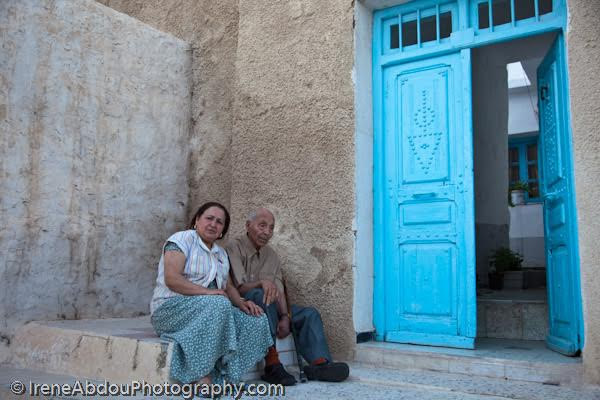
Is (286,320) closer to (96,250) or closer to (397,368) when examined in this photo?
(397,368)

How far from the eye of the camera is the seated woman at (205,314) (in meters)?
3.12

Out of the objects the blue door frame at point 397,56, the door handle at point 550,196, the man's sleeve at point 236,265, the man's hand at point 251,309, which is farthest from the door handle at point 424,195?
the man's hand at point 251,309

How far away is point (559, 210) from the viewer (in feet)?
12.1

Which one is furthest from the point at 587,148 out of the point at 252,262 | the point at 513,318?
the point at 252,262

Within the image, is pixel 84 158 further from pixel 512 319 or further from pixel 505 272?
pixel 505 272

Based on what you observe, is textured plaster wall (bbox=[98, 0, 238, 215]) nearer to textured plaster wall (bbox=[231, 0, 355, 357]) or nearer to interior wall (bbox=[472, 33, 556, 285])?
textured plaster wall (bbox=[231, 0, 355, 357])

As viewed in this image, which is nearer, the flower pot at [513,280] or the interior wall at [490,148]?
the flower pot at [513,280]

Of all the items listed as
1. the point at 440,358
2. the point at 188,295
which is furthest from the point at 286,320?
the point at 440,358

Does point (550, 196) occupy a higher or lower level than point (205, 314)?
higher

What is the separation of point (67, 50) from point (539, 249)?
22.6ft

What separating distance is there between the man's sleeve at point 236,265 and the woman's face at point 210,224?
11.5 inches

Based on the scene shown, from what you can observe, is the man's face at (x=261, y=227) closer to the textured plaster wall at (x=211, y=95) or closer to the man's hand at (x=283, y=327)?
the man's hand at (x=283, y=327)

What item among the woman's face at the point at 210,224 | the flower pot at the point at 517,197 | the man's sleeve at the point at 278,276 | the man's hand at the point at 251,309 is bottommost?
the man's hand at the point at 251,309

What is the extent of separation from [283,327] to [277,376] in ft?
1.26
